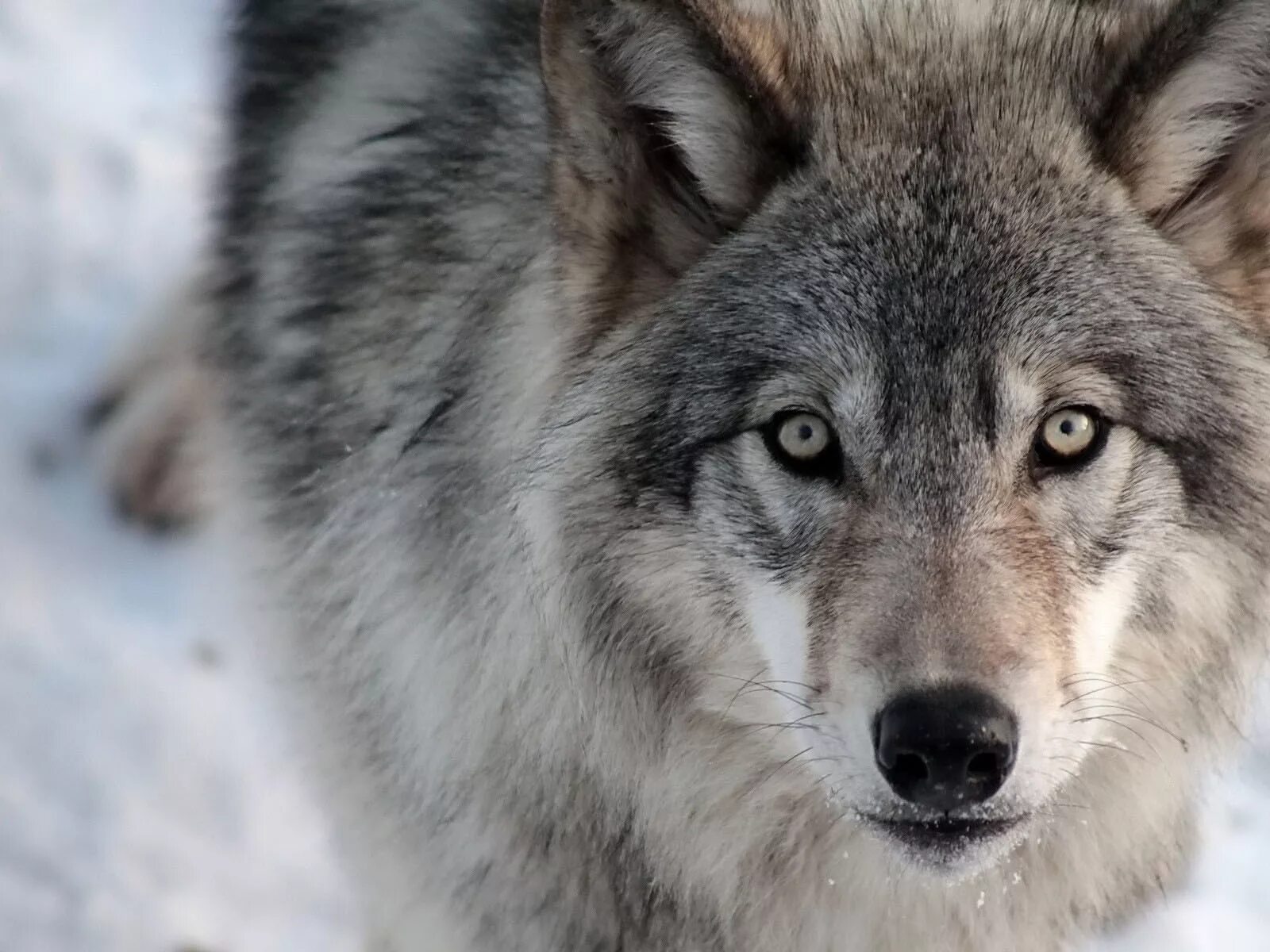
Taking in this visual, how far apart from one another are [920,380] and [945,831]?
2.06 feet

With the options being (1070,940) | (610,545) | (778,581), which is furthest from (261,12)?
(1070,940)

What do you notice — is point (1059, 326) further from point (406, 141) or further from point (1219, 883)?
point (1219, 883)

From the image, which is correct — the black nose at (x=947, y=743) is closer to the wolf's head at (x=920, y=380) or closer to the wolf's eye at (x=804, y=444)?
the wolf's head at (x=920, y=380)

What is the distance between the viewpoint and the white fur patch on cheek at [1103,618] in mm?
2002

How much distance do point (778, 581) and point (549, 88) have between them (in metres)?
0.81

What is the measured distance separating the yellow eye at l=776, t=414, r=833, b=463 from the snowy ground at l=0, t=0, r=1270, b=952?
5.87ft

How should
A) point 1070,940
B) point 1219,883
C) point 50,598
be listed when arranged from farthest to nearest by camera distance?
point 50,598, point 1219,883, point 1070,940

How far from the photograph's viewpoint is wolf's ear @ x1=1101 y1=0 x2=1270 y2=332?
6.79ft

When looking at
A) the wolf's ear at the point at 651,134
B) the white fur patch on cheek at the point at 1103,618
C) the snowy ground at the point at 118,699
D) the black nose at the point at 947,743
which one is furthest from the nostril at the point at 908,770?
the snowy ground at the point at 118,699

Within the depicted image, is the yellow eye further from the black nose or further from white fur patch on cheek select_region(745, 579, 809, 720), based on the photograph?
the black nose

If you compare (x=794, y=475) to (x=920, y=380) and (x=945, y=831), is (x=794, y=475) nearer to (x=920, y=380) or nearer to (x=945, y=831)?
(x=920, y=380)

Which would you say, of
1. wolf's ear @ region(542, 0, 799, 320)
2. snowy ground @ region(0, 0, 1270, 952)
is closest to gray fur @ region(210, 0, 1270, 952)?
wolf's ear @ region(542, 0, 799, 320)

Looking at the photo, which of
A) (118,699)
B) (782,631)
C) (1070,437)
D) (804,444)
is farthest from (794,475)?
(118,699)

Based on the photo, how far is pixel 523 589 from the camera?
238cm
